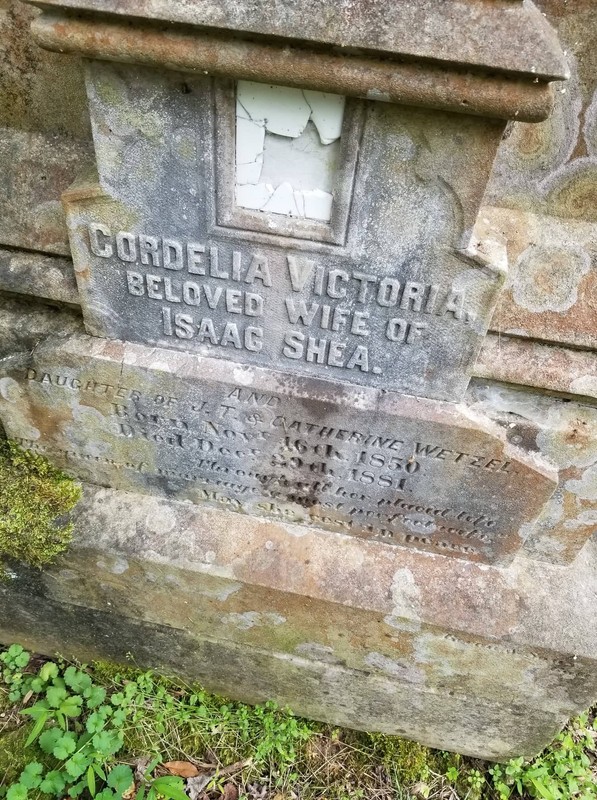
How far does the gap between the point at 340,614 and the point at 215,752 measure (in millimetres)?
796

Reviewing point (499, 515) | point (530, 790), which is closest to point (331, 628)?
point (499, 515)

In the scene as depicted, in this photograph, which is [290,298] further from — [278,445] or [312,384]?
[278,445]

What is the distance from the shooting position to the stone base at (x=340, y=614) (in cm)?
178

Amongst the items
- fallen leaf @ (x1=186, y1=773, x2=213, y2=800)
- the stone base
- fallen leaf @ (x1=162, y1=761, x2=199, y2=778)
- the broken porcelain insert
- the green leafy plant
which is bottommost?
fallen leaf @ (x1=186, y1=773, x2=213, y2=800)

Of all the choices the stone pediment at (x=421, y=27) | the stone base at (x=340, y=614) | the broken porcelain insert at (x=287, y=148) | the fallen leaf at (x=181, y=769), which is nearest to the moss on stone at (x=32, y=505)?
the stone base at (x=340, y=614)

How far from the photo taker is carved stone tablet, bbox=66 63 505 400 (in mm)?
1124

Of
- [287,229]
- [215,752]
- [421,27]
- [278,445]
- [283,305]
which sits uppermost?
[421,27]

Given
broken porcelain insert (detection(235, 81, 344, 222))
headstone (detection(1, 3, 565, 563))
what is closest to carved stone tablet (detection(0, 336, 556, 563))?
headstone (detection(1, 3, 565, 563))

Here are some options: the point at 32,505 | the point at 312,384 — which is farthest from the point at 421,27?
the point at 32,505

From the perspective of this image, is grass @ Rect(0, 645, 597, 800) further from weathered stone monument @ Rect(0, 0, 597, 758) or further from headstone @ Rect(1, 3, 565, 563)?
headstone @ Rect(1, 3, 565, 563)

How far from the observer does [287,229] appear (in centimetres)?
127

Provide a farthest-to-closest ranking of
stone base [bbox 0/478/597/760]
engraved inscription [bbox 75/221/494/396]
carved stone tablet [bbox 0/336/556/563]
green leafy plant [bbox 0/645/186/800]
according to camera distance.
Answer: green leafy plant [bbox 0/645/186/800], stone base [bbox 0/478/597/760], carved stone tablet [bbox 0/336/556/563], engraved inscription [bbox 75/221/494/396]

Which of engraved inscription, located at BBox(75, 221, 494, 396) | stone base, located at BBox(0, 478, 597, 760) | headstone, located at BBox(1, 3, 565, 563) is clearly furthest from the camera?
stone base, located at BBox(0, 478, 597, 760)

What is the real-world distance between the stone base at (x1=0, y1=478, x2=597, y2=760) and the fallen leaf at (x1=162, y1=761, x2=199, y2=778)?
1.06 feet
